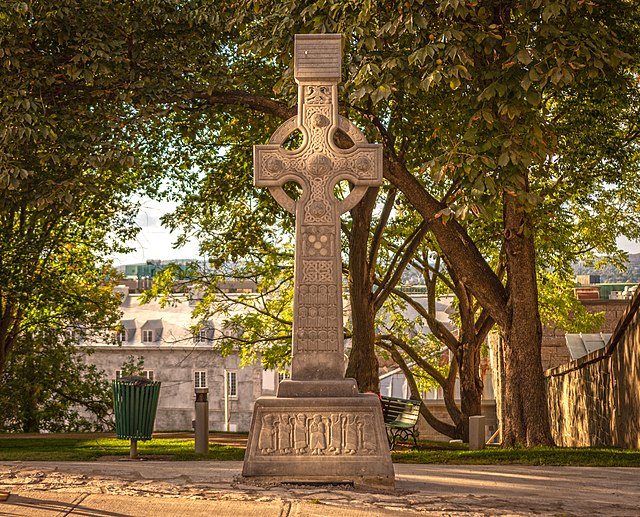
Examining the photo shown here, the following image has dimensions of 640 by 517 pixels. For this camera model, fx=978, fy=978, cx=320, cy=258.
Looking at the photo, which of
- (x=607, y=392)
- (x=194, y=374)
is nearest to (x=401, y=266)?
(x=607, y=392)

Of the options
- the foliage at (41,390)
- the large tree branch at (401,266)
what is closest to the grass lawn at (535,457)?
the large tree branch at (401,266)

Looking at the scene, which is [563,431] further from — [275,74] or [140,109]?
[140,109]

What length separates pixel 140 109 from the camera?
13.7 m

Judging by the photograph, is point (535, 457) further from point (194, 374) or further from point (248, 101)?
point (194, 374)

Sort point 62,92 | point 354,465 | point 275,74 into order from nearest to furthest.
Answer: point 354,465 < point 62,92 < point 275,74

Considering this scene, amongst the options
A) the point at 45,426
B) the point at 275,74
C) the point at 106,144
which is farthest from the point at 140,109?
the point at 45,426

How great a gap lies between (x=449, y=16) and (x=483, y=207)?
88.5 inches

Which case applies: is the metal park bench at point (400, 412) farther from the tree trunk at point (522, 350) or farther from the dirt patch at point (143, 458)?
the dirt patch at point (143, 458)

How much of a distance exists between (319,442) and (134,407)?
456cm

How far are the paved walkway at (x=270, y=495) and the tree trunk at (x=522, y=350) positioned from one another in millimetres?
4916

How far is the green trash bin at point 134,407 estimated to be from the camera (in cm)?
1181

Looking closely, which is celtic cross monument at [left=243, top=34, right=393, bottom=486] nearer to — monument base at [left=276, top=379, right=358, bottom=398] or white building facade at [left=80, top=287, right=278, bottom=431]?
monument base at [left=276, top=379, right=358, bottom=398]

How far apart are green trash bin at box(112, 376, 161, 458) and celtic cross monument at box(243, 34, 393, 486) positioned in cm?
410

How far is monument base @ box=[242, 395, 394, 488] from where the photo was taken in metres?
7.78
